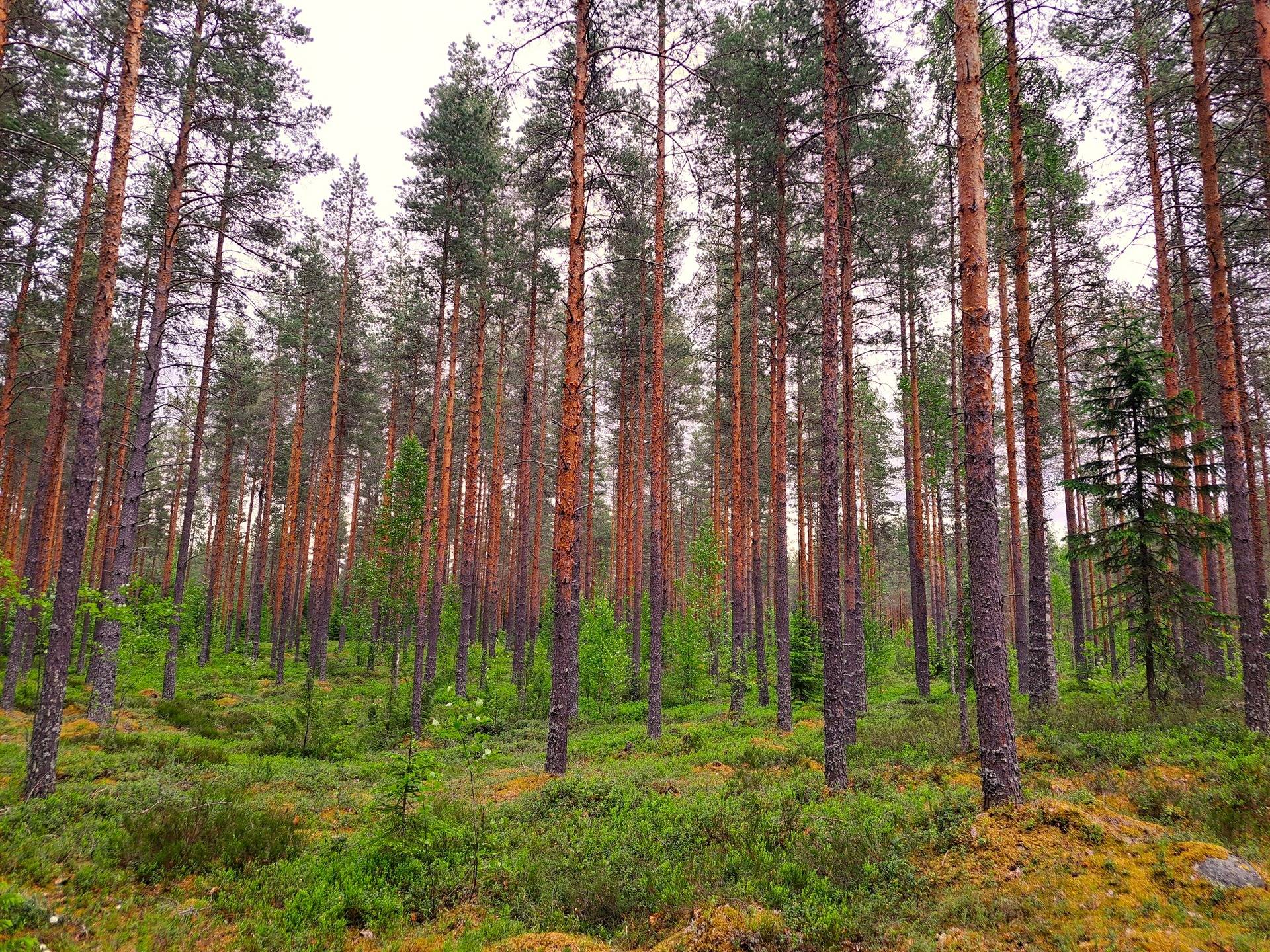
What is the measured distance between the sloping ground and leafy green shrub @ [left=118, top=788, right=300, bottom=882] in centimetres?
712

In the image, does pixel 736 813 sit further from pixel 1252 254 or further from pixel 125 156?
pixel 1252 254

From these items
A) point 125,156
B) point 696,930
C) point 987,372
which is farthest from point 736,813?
point 125,156

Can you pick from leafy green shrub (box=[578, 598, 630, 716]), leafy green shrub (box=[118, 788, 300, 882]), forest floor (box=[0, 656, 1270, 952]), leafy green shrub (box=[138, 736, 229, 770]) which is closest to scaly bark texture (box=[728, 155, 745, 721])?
leafy green shrub (box=[578, 598, 630, 716])

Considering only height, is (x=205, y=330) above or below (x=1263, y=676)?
above

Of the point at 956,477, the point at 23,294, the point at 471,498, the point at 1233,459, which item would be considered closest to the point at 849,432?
the point at 956,477

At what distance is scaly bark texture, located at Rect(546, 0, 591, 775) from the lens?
10062mm

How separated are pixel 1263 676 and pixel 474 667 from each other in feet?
83.9

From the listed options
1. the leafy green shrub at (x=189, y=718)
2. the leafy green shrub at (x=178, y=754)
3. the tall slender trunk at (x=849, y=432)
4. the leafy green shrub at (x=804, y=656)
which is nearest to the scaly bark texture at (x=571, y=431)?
the tall slender trunk at (x=849, y=432)

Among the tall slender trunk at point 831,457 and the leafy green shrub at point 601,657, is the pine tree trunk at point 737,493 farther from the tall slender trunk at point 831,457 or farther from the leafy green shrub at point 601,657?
the tall slender trunk at point 831,457

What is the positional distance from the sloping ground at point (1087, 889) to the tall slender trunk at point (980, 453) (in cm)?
63

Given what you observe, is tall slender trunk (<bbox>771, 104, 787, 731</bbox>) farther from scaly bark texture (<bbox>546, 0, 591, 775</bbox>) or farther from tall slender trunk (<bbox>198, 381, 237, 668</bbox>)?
tall slender trunk (<bbox>198, 381, 237, 668</bbox>)

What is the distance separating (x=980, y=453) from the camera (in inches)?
262

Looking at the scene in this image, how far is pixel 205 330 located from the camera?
18141 mm

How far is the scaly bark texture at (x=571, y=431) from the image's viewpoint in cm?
1006
